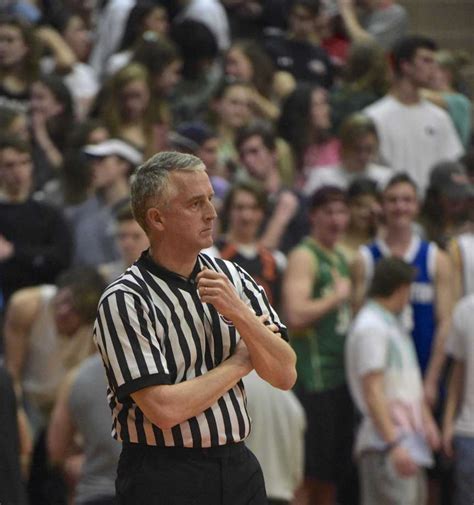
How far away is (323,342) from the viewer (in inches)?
332

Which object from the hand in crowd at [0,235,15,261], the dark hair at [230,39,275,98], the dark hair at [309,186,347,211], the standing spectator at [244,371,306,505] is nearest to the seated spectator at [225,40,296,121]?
the dark hair at [230,39,275,98]

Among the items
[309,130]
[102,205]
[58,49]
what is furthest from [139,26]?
[102,205]

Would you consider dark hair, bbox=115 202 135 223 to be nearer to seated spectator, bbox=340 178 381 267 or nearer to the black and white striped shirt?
seated spectator, bbox=340 178 381 267

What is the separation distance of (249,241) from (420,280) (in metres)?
1.10

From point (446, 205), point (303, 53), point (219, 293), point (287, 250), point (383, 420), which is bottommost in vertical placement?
point (383, 420)

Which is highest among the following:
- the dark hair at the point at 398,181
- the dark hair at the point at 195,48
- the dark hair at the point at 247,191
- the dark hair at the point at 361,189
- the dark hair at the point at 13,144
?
the dark hair at the point at 195,48

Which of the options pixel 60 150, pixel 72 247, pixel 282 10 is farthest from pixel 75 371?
pixel 282 10

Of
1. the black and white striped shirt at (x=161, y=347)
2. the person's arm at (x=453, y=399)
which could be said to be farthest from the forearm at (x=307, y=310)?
the black and white striped shirt at (x=161, y=347)

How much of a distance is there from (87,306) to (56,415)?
67 centimetres

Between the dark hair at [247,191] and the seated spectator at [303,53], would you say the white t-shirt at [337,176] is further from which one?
the seated spectator at [303,53]

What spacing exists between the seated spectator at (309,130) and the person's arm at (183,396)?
6324mm

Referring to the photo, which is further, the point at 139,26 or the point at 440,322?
the point at 139,26

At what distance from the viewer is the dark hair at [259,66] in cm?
1146

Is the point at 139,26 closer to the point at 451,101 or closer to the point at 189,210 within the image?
the point at 451,101
